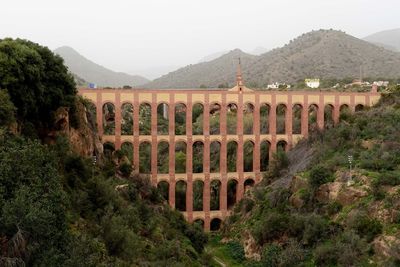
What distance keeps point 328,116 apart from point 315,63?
177ft

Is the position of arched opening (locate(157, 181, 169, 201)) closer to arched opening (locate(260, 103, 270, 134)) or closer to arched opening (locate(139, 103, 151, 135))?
arched opening (locate(260, 103, 270, 134))

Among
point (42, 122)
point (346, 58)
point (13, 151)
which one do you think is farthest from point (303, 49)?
point (13, 151)

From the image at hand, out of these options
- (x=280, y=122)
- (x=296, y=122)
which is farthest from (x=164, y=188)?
(x=296, y=122)

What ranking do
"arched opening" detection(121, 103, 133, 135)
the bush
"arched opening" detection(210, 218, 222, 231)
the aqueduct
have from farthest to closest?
1. "arched opening" detection(121, 103, 133, 135)
2. "arched opening" detection(210, 218, 222, 231)
3. the aqueduct
4. the bush

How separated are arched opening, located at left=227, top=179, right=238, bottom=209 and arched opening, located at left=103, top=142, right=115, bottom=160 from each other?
11157mm

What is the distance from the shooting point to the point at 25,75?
2670 cm

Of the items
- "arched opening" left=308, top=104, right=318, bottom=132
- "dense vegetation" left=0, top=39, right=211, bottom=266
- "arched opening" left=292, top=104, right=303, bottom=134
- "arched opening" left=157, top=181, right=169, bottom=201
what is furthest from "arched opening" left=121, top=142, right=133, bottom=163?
"arched opening" left=308, top=104, right=318, bottom=132

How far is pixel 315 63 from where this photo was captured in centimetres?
10019

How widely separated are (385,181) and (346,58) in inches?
2954

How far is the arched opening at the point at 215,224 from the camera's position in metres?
45.8

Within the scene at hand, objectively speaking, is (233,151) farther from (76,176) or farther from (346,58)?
(346,58)

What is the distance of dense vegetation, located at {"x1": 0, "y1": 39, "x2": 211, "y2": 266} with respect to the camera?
14.3m

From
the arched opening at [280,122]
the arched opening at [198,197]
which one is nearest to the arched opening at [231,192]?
the arched opening at [198,197]

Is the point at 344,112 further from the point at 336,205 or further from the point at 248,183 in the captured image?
the point at 336,205
